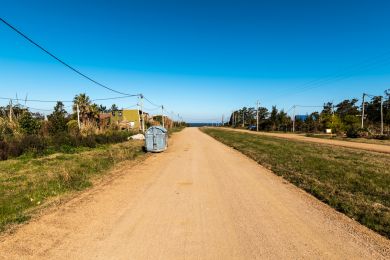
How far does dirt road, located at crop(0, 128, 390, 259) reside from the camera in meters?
4.22

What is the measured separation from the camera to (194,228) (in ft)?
17.0

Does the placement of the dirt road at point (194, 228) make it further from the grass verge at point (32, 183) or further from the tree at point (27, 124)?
the tree at point (27, 124)

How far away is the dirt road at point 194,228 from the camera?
166 inches

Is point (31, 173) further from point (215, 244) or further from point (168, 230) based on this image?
point (215, 244)

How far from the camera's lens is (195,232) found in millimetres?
4977

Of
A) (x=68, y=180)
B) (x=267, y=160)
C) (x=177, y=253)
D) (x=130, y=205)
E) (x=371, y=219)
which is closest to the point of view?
(x=177, y=253)

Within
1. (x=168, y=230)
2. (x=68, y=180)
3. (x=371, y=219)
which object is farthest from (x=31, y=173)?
(x=371, y=219)

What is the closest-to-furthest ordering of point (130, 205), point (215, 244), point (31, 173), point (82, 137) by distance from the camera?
point (215, 244) < point (130, 205) < point (31, 173) < point (82, 137)

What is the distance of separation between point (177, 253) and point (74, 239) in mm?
1825

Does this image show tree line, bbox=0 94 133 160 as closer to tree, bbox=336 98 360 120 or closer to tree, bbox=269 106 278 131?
tree, bbox=269 106 278 131

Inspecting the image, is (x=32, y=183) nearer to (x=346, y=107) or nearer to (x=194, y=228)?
(x=194, y=228)

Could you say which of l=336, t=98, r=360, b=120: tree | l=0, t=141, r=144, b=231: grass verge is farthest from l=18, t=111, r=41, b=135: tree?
l=336, t=98, r=360, b=120: tree

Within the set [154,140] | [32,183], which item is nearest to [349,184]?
[32,183]

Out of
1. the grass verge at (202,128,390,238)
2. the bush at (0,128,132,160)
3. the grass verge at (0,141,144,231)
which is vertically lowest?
the grass verge at (202,128,390,238)
